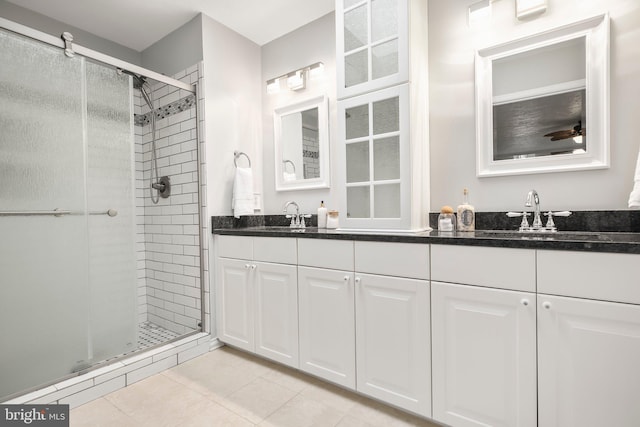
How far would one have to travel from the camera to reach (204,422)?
1570mm

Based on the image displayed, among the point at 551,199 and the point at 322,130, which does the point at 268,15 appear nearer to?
the point at 322,130

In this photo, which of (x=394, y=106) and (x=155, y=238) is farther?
(x=155, y=238)

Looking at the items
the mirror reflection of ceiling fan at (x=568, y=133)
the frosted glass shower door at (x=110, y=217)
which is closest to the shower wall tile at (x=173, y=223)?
the frosted glass shower door at (x=110, y=217)

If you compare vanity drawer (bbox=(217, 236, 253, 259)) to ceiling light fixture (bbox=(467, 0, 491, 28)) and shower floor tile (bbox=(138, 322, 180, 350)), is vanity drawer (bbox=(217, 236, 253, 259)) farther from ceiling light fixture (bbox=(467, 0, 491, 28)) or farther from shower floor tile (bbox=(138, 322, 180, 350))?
ceiling light fixture (bbox=(467, 0, 491, 28))

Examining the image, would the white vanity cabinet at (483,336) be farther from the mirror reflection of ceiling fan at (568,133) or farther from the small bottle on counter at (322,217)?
the small bottle on counter at (322,217)

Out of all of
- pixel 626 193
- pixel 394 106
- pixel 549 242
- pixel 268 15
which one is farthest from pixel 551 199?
pixel 268 15

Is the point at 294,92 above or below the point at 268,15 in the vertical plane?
below

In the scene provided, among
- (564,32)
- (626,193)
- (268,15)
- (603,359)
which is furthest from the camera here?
(268,15)

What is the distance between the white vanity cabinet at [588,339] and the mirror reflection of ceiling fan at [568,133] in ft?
2.61

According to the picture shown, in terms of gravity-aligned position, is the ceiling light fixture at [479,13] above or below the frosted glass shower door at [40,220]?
above

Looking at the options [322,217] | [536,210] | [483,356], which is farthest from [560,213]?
[322,217]

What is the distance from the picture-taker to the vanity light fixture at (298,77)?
8.12 ft

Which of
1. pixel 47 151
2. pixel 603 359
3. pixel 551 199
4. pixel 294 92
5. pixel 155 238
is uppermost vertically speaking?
pixel 294 92

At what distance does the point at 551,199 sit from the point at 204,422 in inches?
84.0
